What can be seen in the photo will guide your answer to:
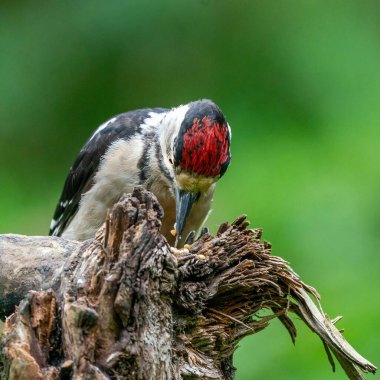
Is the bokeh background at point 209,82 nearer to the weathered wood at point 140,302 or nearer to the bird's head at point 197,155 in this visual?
the bird's head at point 197,155

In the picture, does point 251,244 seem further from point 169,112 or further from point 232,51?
point 232,51

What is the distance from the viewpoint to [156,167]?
5.29 m

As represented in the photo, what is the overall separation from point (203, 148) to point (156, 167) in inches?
20.6

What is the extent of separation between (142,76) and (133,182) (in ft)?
13.2

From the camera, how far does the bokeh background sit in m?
7.98

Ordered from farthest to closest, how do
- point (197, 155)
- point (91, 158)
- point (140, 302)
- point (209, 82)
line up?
point (209, 82) → point (91, 158) → point (197, 155) → point (140, 302)

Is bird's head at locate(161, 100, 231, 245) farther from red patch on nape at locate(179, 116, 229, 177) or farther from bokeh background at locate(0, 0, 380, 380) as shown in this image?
bokeh background at locate(0, 0, 380, 380)

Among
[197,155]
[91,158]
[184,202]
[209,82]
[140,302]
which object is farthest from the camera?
[209,82]

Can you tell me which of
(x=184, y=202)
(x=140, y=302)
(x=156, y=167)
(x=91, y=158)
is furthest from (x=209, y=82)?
(x=140, y=302)

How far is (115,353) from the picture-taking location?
10.5 ft

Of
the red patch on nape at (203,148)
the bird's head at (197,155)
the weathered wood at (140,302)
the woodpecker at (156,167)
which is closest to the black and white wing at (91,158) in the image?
the woodpecker at (156,167)

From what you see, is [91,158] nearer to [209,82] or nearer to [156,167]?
[156,167]

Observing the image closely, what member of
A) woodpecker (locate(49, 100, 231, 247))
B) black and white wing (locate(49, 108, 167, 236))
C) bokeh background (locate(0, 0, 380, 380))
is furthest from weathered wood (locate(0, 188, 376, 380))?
bokeh background (locate(0, 0, 380, 380))

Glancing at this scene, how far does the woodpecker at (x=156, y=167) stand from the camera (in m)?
4.86
